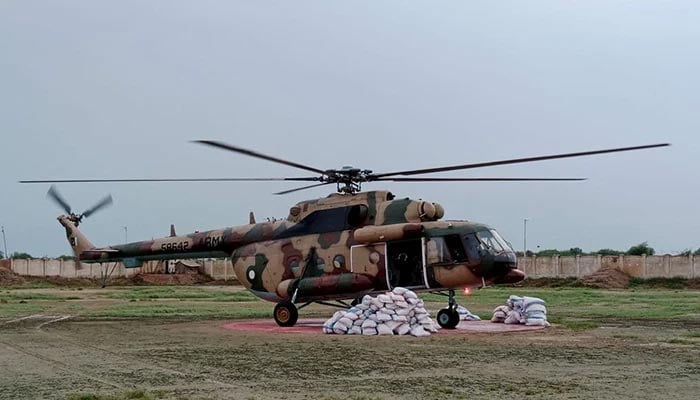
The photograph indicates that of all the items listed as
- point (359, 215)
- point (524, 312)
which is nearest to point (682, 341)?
point (524, 312)

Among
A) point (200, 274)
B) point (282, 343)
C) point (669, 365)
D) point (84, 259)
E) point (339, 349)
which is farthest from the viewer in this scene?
point (200, 274)

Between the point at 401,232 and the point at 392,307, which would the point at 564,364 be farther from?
the point at 401,232

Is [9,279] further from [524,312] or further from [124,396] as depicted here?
[124,396]

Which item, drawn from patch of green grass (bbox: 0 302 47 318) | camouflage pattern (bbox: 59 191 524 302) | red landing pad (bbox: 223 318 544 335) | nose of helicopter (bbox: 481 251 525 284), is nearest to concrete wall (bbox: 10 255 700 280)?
patch of green grass (bbox: 0 302 47 318)

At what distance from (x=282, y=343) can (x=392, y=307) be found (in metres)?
3.06

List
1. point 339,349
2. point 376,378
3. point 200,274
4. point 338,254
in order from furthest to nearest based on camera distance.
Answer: point 200,274 < point 338,254 < point 339,349 < point 376,378

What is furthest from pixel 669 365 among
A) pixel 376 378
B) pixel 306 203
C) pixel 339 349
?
pixel 306 203

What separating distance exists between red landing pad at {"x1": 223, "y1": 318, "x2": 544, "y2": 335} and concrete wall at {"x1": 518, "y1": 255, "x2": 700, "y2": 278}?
41427mm

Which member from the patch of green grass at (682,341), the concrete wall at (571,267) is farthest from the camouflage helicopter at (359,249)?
the concrete wall at (571,267)

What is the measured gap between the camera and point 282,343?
14516 mm

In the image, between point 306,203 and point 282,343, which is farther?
point 306,203

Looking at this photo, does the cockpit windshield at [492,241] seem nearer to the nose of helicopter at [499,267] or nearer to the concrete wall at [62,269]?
the nose of helicopter at [499,267]

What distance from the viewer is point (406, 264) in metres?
18.3

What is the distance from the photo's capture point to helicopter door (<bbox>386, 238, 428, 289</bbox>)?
714 inches
